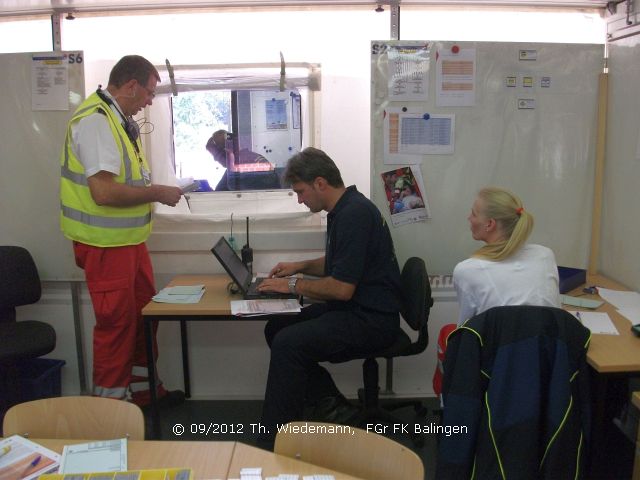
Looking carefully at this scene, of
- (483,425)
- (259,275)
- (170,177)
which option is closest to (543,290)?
(483,425)

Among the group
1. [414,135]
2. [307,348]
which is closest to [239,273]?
[307,348]

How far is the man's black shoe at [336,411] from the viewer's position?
2.53 meters

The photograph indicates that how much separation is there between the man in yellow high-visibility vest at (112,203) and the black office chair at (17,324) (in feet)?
1.09

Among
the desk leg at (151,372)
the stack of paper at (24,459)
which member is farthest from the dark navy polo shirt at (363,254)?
the stack of paper at (24,459)

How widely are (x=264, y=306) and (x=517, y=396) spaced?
3.55 feet

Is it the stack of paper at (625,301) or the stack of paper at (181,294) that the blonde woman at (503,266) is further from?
the stack of paper at (181,294)

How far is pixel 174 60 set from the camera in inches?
111

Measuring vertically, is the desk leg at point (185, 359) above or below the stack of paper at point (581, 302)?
below

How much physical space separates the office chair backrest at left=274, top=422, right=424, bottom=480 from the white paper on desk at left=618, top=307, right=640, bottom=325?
4.57ft

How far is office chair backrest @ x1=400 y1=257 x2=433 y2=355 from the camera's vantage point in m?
2.28

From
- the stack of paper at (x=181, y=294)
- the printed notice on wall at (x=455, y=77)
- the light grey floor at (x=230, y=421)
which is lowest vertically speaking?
the light grey floor at (x=230, y=421)

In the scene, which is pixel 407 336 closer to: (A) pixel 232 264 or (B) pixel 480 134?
(A) pixel 232 264

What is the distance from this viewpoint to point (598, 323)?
2.07m

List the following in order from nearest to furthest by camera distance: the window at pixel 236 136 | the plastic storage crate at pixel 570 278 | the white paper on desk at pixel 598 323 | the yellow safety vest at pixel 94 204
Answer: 1. the white paper on desk at pixel 598 323
2. the yellow safety vest at pixel 94 204
3. the plastic storage crate at pixel 570 278
4. the window at pixel 236 136
